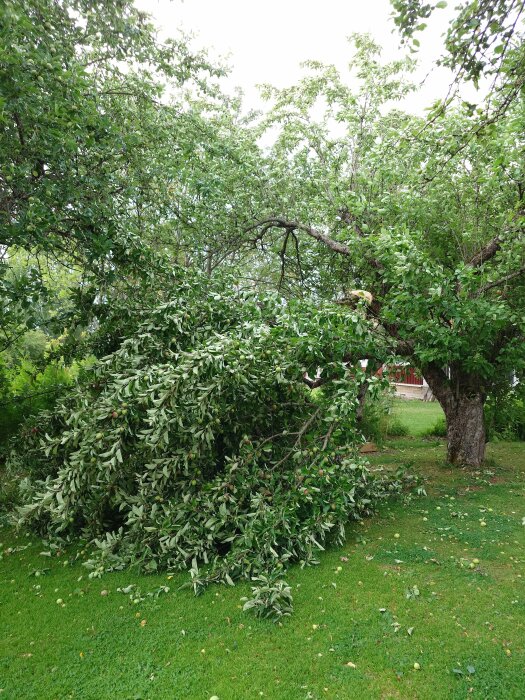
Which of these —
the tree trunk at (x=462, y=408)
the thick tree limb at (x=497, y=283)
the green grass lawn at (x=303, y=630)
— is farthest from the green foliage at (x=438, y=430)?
the green grass lawn at (x=303, y=630)

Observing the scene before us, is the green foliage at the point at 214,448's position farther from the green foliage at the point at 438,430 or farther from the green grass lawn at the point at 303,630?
the green foliage at the point at 438,430

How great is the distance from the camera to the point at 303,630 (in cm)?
325

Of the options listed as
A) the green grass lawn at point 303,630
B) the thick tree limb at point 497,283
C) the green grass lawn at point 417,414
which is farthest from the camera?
the green grass lawn at point 417,414

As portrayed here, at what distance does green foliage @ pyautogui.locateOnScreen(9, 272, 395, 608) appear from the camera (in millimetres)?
4020

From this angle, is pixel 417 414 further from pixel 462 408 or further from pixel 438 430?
pixel 462 408

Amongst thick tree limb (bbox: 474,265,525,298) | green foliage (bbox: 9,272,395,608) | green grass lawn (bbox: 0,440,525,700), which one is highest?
thick tree limb (bbox: 474,265,525,298)

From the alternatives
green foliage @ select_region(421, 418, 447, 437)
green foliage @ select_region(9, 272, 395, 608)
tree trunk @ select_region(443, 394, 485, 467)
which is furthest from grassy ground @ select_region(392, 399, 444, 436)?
green foliage @ select_region(9, 272, 395, 608)

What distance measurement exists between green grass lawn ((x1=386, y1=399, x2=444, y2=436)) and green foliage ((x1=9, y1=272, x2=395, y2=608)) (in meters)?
6.60

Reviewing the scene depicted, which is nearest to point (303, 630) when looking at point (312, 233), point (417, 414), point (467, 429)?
point (467, 429)

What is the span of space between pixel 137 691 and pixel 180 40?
747 cm

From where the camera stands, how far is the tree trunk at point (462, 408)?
7.11 m

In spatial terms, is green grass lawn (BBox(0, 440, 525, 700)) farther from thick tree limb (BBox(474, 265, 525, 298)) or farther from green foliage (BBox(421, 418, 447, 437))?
green foliage (BBox(421, 418, 447, 437))

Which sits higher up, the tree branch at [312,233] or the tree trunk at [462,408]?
the tree branch at [312,233]

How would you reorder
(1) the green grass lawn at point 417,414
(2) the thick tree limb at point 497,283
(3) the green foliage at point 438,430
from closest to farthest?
(2) the thick tree limb at point 497,283
(3) the green foliage at point 438,430
(1) the green grass lawn at point 417,414
